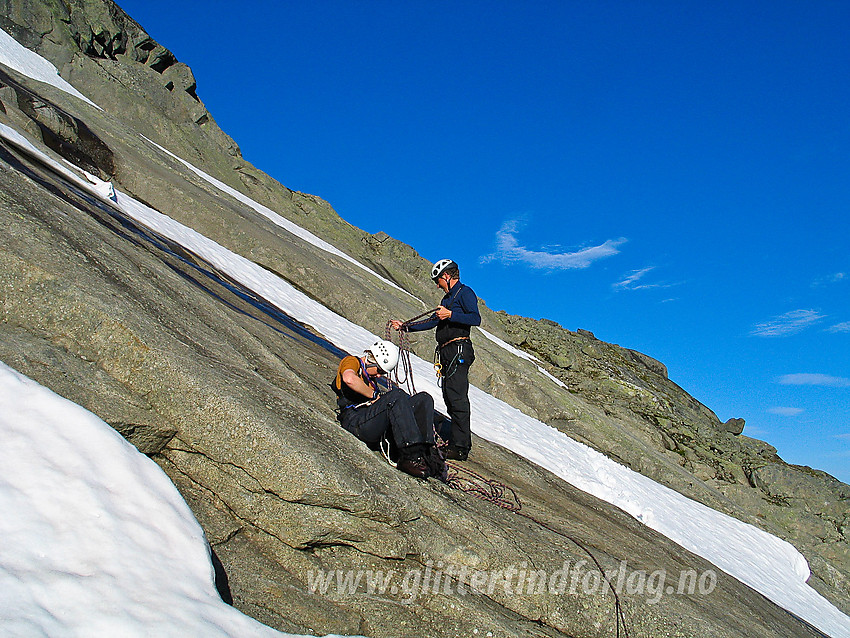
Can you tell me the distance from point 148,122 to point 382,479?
38395 mm

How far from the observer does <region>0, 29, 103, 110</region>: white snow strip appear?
30.8 meters

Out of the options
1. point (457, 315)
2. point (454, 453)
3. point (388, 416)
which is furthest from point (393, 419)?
point (457, 315)

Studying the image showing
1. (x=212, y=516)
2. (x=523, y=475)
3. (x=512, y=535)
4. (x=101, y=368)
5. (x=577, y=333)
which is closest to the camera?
(x=212, y=516)

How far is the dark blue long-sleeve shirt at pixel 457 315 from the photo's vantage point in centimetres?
1039

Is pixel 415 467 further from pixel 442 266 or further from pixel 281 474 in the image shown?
pixel 442 266

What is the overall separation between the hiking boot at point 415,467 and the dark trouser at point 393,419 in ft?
0.72

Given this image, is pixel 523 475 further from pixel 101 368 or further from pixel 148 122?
pixel 148 122

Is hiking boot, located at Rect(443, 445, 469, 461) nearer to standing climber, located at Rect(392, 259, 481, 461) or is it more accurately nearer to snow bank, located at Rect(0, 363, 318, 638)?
standing climber, located at Rect(392, 259, 481, 461)

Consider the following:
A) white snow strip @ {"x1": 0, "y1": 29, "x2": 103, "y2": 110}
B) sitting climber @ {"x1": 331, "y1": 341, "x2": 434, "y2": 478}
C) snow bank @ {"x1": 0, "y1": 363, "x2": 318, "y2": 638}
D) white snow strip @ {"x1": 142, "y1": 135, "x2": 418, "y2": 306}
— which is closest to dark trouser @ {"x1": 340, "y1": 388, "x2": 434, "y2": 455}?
sitting climber @ {"x1": 331, "y1": 341, "x2": 434, "y2": 478}

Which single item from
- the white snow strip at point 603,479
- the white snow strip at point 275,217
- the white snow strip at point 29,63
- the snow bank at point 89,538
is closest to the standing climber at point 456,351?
the white snow strip at point 603,479

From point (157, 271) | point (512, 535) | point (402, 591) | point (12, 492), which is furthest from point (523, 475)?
point (12, 492)

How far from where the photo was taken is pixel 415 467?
7.76 metres

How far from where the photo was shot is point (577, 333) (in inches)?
1932

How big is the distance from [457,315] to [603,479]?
30.0ft
